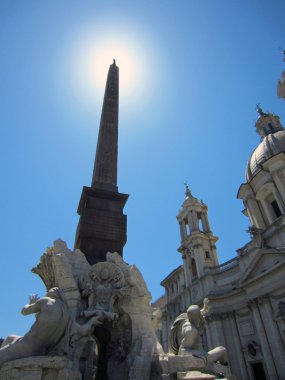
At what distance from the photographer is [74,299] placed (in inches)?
228

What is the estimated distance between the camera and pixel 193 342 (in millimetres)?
5887

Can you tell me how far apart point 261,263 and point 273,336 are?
5.75 m

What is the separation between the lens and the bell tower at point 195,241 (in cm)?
3278

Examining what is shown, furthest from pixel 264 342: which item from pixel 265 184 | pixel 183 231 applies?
pixel 183 231

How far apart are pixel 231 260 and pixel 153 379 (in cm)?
2676

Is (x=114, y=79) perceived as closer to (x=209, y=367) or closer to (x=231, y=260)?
(x=209, y=367)

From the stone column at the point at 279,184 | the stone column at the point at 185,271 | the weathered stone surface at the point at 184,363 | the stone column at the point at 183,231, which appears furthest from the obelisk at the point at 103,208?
the stone column at the point at 183,231

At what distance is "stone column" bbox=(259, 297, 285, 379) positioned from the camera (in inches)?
840

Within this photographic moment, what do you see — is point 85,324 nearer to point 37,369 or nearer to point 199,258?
point 37,369

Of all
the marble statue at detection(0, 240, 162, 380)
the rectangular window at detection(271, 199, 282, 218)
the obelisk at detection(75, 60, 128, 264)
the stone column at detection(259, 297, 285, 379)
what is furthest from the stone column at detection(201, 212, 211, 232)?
the marble statue at detection(0, 240, 162, 380)

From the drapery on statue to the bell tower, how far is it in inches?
1012

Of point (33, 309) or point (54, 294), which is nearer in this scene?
point (33, 309)

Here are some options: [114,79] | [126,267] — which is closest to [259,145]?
[114,79]

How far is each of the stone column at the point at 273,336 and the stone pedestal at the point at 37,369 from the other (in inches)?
872
